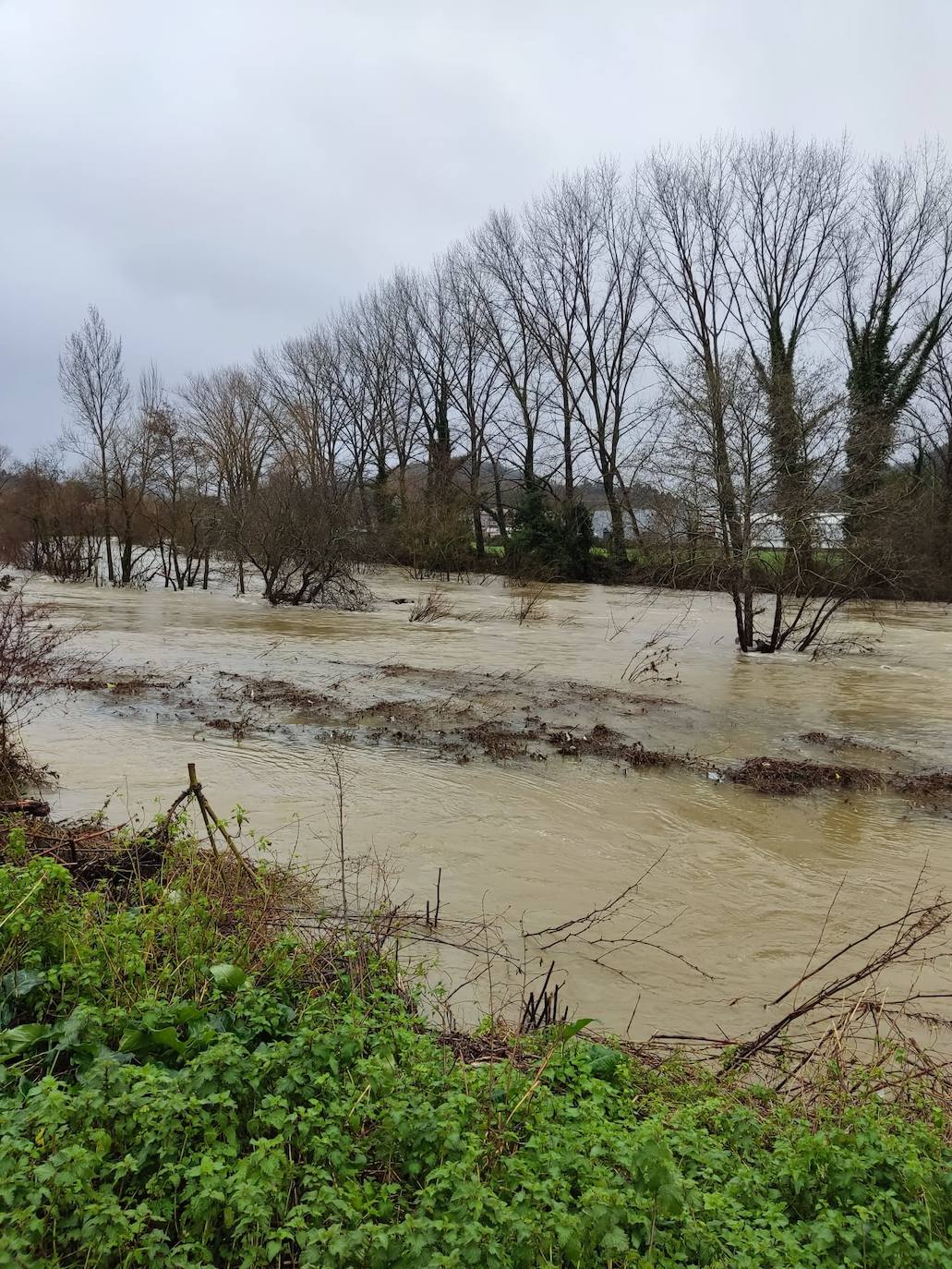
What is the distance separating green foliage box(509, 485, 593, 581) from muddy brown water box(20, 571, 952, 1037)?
23.7m

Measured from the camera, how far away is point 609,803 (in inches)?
328

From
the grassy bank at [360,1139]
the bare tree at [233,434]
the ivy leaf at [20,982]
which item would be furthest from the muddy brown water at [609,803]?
the bare tree at [233,434]

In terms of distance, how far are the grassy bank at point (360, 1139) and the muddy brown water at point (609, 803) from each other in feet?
4.61

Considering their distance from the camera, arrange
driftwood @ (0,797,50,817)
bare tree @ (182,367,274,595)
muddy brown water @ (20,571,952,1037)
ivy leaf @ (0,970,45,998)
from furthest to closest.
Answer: bare tree @ (182,367,274,595) → driftwood @ (0,797,50,817) → muddy brown water @ (20,571,952,1037) → ivy leaf @ (0,970,45,998)

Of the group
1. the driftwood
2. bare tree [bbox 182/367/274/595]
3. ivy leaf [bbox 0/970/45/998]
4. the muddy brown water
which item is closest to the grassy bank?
ivy leaf [bbox 0/970/45/998]

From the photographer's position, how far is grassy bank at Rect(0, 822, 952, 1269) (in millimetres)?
2197

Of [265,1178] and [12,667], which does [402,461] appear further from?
[265,1178]

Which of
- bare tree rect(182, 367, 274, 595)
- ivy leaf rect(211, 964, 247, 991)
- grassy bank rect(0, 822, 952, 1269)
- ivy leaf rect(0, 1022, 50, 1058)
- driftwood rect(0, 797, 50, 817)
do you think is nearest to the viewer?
grassy bank rect(0, 822, 952, 1269)

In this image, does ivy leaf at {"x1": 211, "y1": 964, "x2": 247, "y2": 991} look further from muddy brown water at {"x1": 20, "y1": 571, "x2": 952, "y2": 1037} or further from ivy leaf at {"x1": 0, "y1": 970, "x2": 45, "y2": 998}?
muddy brown water at {"x1": 20, "y1": 571, "x2": 952, "y2": 1037}

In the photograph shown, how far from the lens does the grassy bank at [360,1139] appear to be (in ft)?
7.21

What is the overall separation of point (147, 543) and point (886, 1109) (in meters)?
39.1

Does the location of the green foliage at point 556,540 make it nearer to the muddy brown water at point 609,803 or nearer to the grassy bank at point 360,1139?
the muddy brown water at point 609,803

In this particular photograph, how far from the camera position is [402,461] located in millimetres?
49594

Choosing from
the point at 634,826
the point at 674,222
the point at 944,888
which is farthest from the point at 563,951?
the point at 674,222
